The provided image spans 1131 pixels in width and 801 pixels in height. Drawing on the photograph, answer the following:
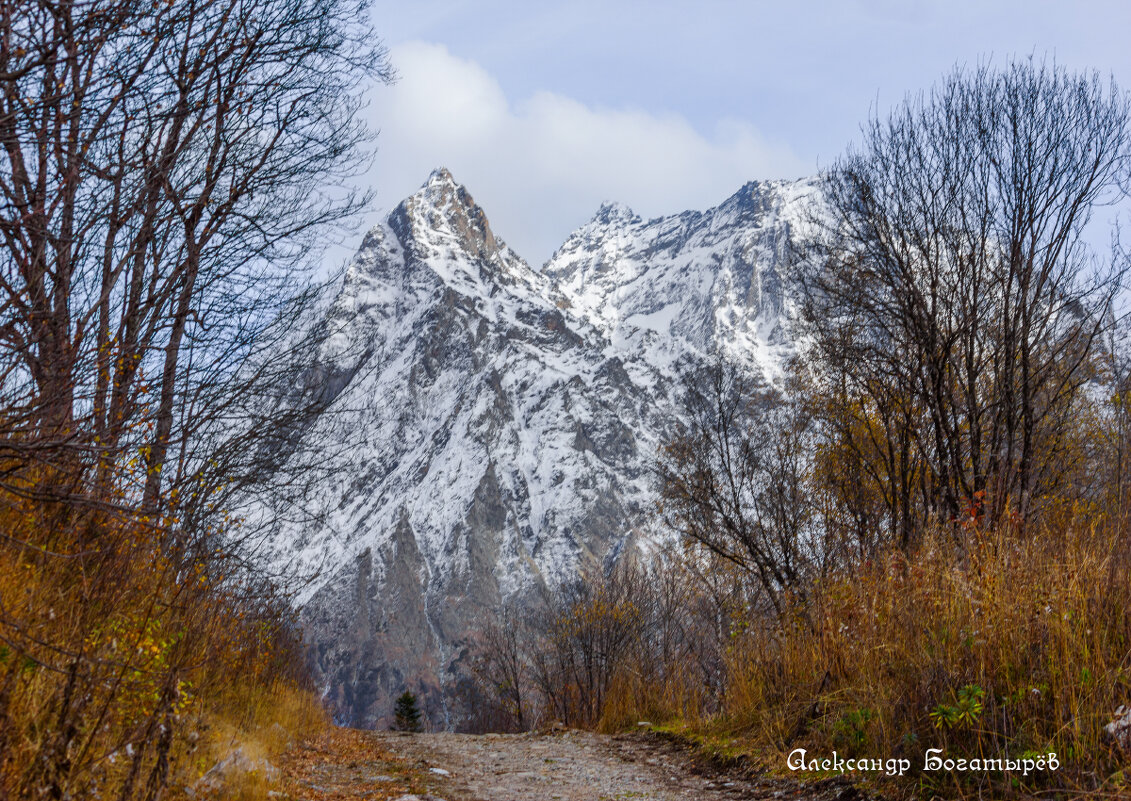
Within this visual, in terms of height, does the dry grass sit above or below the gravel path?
above

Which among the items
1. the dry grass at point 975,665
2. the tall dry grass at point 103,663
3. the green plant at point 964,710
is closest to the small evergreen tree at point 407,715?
the tall dry grass at point 103,663

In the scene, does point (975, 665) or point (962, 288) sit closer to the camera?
point (975, 665)

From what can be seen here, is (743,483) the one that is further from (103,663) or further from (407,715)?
(407,715)

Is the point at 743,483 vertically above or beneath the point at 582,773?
above

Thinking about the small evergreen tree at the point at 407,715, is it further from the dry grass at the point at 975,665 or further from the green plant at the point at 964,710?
the green plant at the point at 964,710

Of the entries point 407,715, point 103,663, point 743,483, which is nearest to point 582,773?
point 103,663

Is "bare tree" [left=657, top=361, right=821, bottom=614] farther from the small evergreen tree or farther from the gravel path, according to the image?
the small evergreen tree

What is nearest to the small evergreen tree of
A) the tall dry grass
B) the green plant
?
the tall dry grass

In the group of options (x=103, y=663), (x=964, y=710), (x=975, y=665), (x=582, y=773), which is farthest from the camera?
(x=582, y=773)

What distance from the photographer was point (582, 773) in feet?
26.0

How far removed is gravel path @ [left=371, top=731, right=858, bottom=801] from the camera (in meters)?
6.34

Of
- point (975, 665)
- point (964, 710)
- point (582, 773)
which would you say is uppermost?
point (975, 665)

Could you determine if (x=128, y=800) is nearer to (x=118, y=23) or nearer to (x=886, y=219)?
(x=118, y=23)

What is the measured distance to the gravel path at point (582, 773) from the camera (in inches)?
249
